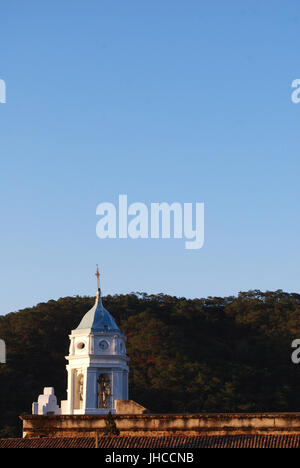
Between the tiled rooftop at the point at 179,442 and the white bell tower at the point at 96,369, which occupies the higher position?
the white bell tower at the point at 96,369

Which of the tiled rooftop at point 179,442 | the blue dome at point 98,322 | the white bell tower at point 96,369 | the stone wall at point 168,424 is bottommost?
the tiled rooftop at point 179,442

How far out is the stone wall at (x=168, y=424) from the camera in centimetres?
3597

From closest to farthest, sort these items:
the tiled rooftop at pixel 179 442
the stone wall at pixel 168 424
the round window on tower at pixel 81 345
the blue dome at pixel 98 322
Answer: the tiled rooftop at pixel 179 442
the stone wall at pixel 168 424
the round window on tower at pixel 81 345
the blue dome at pixel 98 322

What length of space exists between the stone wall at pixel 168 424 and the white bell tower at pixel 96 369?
10612mm

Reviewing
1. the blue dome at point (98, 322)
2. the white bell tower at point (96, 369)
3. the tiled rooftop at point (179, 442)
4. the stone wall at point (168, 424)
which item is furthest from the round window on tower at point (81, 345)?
the tiled rooftop at point (179, 442)

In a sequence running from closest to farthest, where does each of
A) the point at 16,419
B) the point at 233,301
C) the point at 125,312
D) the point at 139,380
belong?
the point at 16,419 < the point at 139,380 < the point at 125,312 < the point at 233,301

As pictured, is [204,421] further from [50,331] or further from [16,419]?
[50,331]

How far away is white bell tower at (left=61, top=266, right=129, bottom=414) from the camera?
49.4m

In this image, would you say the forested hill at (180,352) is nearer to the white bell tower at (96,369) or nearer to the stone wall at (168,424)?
the white bell tower at (96,369)

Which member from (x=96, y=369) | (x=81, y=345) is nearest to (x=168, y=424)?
(x=96, y=369)

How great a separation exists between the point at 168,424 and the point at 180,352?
5953 centimetres
